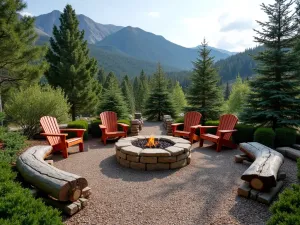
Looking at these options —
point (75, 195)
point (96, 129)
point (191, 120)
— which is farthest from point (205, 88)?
point (75, 195)

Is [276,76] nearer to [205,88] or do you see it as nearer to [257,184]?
[205,88]

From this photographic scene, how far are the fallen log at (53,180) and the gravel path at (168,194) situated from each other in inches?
11.3

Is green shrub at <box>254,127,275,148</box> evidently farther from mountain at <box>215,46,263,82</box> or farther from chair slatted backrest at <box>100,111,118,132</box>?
mountain at <box>215,46,263,82</box>

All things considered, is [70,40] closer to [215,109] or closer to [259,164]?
[215,109]

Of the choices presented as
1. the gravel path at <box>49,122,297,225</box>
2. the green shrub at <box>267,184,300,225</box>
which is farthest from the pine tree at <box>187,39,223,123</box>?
the green shrub at <box>267,184,300,225</box>

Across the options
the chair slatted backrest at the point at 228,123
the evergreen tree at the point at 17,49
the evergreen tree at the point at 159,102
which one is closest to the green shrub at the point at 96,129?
the evergreen tree at the point at 17,49

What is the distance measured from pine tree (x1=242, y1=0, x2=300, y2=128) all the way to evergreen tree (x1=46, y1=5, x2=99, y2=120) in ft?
34.8

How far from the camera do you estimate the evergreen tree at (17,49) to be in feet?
23.9

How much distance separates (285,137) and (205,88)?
4.26m

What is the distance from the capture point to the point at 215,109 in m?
9.11

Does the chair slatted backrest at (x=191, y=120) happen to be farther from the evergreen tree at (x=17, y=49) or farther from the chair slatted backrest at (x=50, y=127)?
the evergreen tree at (x=17, y=49)

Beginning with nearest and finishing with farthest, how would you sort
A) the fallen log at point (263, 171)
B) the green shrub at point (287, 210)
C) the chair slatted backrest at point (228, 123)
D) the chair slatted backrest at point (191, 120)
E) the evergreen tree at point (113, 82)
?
the green shrub at point (287, 210) → the fallen log at point (263, 171) → the chair slatted backrest at point (228, 123) → the chair slatted backrest at point (191, 120) → the evergreen tree at point (113, 82)

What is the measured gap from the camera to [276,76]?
6.54 metres

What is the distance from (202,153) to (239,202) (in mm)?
2536
